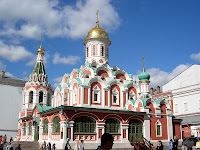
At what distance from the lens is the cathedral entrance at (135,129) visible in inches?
820

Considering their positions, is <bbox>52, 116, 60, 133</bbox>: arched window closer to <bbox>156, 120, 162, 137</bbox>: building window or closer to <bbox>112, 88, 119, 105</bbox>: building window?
<bbox>112, 88, 119, 105</bbox>: building window

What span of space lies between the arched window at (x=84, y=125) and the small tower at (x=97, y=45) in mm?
7489

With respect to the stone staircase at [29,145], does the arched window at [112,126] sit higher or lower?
higher

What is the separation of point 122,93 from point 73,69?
5561 millimetres

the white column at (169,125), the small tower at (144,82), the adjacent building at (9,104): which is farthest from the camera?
the adjacent building at (9,104)

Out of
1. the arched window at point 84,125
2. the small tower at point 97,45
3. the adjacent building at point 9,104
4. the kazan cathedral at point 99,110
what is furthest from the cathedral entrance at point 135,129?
the adjacent building at point 9,104

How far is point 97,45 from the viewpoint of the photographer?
25.1 meters

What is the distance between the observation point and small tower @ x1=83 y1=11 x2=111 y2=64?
81.9ft

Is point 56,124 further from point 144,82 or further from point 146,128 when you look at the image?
point 144,82

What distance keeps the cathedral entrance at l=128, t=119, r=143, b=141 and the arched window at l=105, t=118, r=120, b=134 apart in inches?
47.4

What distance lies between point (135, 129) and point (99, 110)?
405 cm

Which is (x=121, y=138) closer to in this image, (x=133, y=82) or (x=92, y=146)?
(x=92, y=146)

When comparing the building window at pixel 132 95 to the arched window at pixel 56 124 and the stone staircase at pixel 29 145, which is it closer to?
the arched window at pixel 56 124

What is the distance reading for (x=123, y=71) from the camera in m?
24.8
